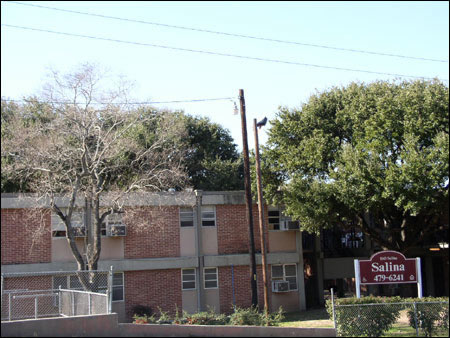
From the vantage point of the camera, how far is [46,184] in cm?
2095

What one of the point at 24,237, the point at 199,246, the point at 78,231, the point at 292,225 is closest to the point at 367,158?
the point at 292,225

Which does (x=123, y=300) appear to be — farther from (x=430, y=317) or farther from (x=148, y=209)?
(x=430, y=317)

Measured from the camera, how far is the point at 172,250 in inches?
1016

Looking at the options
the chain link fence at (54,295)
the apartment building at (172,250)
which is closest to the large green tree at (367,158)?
the apartment building at (172,250)

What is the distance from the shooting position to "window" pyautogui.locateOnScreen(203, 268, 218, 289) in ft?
86.3

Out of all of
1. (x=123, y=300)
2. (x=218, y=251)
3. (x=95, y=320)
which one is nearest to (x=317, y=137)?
(x=218, y=251)

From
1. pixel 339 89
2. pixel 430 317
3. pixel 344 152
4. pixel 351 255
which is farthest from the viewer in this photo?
pixel 351 255

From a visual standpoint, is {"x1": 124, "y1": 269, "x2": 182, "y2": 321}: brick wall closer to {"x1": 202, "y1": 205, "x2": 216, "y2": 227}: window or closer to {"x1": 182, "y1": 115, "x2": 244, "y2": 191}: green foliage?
{"x1": 202, "y1": 205, "x2": 216, "y2": 227}: window

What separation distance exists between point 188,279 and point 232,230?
3.18m

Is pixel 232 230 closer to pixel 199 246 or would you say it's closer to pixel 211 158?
pixel 199 246

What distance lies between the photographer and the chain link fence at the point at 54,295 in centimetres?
1598

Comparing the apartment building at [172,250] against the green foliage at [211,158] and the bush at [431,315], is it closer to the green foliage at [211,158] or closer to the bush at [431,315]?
the green foliage at [211,158]

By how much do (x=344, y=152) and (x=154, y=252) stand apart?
981 centimetres

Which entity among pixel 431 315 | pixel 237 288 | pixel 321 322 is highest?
pixel 237 288
